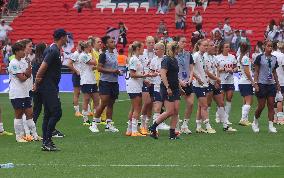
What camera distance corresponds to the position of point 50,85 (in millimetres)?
16672

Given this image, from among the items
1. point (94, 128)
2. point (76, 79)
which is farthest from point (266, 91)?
point (76, 79)

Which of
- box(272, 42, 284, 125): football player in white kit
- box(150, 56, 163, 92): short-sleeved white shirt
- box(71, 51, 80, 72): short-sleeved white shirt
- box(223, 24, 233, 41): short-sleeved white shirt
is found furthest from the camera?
box(223, 24, 233, 41): short-sleeved white shirt

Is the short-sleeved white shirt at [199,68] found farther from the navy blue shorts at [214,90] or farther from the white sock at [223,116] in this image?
the white sock at [223,116]

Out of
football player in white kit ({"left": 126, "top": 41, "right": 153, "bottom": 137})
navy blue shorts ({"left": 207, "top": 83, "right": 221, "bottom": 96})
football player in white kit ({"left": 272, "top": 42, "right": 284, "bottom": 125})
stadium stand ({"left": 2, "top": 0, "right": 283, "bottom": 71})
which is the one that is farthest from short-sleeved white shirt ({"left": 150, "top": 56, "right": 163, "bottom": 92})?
stadium stand ({"left": 2, "top": 0, "right": 283, "bottom": 71})

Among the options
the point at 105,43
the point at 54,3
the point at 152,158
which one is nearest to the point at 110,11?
the point at 54,3

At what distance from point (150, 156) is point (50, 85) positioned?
2555 millimetres

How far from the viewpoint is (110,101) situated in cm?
2059

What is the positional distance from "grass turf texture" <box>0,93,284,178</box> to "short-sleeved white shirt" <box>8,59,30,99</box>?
1039 mm

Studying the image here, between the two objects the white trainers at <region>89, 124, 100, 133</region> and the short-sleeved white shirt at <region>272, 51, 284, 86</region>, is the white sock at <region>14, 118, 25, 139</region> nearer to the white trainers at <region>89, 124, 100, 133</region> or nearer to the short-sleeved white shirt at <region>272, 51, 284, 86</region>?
the white trainers at <region>89, 124, 100, 133</region>

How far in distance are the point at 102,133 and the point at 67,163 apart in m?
5.74

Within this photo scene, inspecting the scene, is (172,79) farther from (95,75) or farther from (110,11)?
(110,11)

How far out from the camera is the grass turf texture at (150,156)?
44.5 ft

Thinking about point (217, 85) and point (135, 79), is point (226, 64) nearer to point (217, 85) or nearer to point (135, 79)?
point (217, 85)

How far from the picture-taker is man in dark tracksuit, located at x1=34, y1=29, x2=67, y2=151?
16484mm
